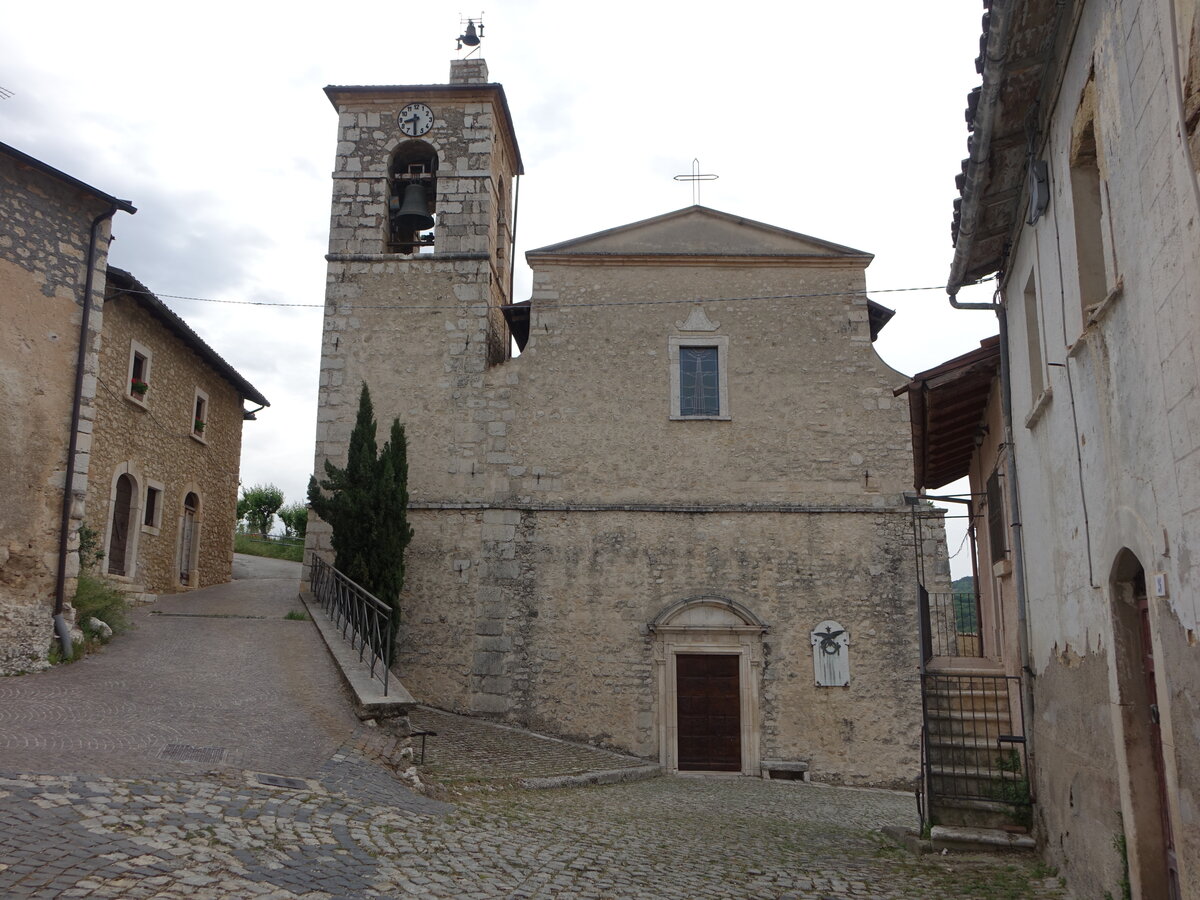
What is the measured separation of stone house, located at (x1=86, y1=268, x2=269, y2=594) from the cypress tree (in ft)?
11.3

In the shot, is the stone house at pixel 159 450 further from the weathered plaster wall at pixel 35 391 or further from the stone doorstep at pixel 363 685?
the stone doorstep at pixel 363 685

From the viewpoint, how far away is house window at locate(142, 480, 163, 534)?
16.6 m

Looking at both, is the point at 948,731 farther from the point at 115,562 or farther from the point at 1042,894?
the point at 115,562

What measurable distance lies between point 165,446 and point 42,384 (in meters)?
6.59

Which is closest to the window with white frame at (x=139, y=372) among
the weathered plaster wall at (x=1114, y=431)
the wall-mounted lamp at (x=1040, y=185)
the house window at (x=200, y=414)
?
the house window at (x=200, y=414)

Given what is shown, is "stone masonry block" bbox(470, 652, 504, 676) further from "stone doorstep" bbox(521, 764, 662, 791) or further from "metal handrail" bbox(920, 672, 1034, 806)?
"metal handrail" bbox(920, 672, 1034, 806)

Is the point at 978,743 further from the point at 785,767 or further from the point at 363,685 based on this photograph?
the point at 363,685

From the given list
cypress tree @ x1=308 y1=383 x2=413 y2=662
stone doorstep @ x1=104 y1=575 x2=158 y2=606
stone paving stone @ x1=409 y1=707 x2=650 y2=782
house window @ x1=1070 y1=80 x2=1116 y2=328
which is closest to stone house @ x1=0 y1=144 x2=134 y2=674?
cypress tree @ x1=308 y1=383 x2=413 y2=662

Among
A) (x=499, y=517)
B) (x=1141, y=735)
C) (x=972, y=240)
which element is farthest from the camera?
(x=499, y=517)

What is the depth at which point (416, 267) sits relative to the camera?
16094 mm

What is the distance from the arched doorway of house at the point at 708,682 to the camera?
45.8ft

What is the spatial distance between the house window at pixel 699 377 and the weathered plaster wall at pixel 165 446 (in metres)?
8.33

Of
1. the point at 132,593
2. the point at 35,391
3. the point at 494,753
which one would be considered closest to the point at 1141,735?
the point at 494,753

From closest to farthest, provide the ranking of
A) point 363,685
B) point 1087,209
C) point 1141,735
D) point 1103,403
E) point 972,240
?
1. point 1141,735
2. point 1103,403
3. point 1087,209
4. point 972,240
5. point 363,685
